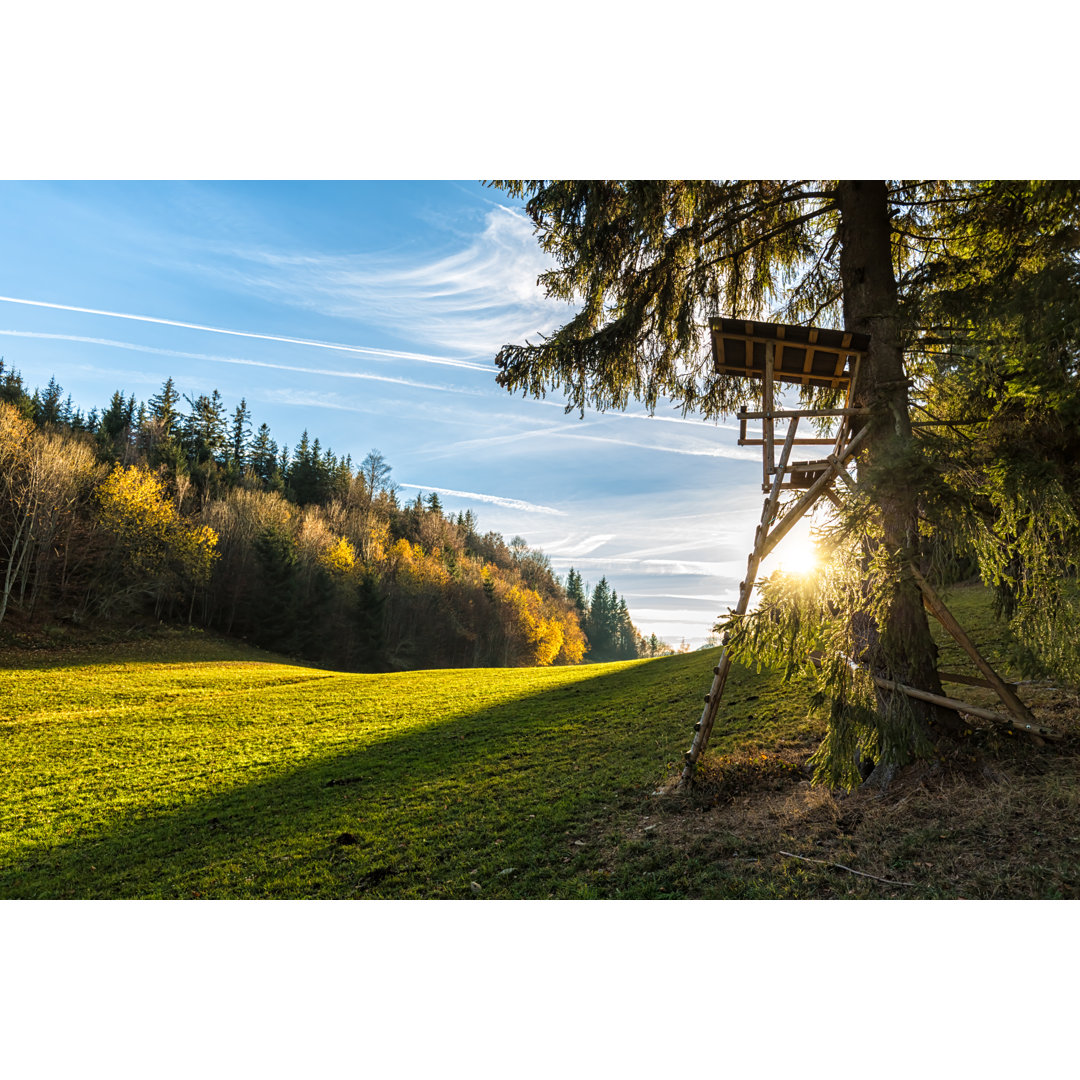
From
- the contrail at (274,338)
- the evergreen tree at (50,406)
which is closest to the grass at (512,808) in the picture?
the contrail at (274,338)

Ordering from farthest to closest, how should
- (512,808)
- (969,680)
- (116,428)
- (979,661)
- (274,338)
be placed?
(116,428) → (274,338) → (512,808) → (969,680) → (979,661)

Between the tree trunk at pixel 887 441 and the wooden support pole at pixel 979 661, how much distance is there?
0.30 feet

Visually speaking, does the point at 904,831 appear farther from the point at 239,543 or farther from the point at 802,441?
the point at 239,543

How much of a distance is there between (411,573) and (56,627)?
1799cm

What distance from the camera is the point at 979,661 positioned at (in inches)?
168

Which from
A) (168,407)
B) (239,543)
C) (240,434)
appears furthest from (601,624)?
(168,407)

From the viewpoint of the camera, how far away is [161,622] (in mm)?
28344

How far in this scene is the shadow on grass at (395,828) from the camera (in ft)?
13.8

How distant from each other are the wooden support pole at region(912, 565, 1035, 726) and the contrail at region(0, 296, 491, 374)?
4.57 metres

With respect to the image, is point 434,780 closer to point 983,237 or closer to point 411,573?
point 983,237

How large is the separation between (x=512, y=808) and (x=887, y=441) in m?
4.66

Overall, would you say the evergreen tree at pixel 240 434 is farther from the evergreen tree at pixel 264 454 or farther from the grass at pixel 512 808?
the grass at pixel 512 808
